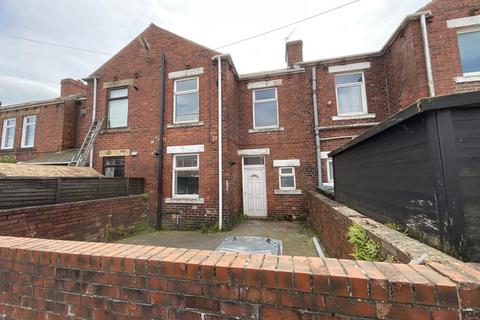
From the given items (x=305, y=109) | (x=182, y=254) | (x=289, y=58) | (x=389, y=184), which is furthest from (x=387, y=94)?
(x=182, y=254)

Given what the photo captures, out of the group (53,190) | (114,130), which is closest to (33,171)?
(53,190)

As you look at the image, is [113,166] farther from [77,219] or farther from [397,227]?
[397,227]

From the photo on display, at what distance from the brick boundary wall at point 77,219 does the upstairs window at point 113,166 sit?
2.16 meters


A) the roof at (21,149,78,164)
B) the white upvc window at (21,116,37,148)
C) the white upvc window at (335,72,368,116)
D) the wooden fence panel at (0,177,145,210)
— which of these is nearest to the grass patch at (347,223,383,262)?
Result: the wooden fence panel at (0,177,145,210)

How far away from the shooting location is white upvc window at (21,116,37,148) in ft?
43.5

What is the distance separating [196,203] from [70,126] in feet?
31.4

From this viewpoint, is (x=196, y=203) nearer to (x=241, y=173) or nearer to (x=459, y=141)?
(x=241, y=173)

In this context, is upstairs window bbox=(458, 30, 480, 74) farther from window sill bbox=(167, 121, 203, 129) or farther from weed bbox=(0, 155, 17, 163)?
weed bbox=(0, 155, 17, 163)

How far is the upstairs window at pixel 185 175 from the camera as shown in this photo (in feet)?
29.5

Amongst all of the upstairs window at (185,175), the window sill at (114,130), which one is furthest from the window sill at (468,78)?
the window sill at (114,130)

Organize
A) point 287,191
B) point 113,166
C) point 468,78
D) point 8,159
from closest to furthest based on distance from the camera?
1. point 468,78
2. point 287,191
3. point 113,166
4. point 8,159

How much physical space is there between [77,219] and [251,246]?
5.22 meters

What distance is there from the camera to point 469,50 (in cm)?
693

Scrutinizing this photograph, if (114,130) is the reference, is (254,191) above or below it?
below
